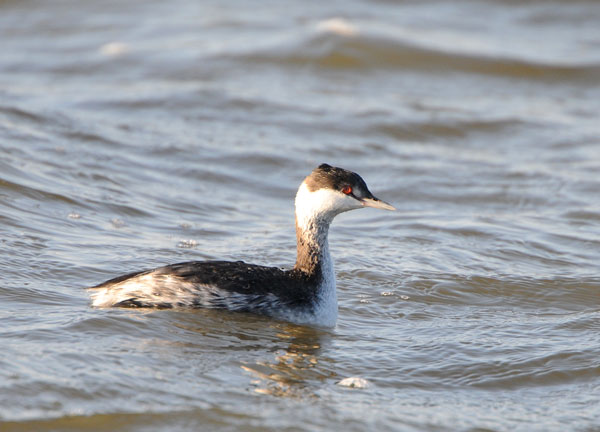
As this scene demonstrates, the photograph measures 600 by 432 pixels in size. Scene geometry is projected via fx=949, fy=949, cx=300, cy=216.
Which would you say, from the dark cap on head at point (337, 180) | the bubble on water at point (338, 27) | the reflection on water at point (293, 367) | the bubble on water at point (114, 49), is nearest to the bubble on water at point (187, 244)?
the dark cap on head at point (337, 180)

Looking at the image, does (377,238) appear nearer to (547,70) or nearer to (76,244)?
(76,244)

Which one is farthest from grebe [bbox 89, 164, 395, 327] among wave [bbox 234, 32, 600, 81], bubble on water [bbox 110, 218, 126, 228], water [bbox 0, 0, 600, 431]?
wave [bbox 234, 32, 600, 81]

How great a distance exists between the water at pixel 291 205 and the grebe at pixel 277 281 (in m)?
0.14

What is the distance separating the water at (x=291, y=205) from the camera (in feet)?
19.6

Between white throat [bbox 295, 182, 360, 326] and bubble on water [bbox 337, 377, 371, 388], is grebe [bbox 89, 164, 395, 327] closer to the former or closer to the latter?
white throat [bbox 295, 182, 360, 326]

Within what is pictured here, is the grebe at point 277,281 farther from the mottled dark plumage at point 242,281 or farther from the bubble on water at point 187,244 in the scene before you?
the bubble on water at point 187,244

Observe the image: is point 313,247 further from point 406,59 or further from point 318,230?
point 406,59

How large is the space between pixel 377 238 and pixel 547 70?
33.2 ft

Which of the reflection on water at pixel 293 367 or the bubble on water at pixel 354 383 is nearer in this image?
the reflection on water at pixel 293 367

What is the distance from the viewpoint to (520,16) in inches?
896

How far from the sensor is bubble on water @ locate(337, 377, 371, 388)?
6152 millimetres

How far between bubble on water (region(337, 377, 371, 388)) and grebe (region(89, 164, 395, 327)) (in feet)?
3.26

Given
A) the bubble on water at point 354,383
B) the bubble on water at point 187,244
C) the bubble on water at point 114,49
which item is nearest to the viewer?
the bubble on water at point 354,383

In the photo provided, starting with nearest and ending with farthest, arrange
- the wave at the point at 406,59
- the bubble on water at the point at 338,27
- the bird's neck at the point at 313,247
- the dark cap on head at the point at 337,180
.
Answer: the dark cap on head at the point at 337,180, the bird's neck at the point at 313,247, the wave at the point at 406,59, the bubble on water at the point at 338,27
